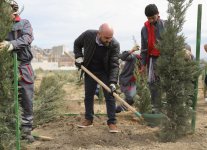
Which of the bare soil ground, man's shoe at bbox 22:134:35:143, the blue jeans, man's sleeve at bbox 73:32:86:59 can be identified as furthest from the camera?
the blue jeans

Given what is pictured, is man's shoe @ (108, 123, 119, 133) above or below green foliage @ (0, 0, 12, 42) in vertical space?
below

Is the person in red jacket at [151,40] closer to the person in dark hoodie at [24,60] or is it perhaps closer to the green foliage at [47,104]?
the person in dark hoodie at [24,60]

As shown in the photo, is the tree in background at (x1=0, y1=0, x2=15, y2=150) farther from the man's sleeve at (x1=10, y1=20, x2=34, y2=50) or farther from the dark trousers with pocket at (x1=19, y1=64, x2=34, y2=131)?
the dark trousers with pocket at (x1=19, y1=64, x2=34, y2=131)

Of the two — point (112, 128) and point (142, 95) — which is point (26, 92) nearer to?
point (112, 128)

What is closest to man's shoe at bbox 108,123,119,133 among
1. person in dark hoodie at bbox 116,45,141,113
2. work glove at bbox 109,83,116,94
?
work glove at bbox 109,83,116,94

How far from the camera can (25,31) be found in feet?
18.2

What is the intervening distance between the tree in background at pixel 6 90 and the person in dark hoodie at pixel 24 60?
1.86 ft

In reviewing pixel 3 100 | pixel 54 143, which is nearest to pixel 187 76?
pixel 54 143

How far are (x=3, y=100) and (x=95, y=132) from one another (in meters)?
1.94

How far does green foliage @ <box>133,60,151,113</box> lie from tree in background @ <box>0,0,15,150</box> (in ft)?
10.9

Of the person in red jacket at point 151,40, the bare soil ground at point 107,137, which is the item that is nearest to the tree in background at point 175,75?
the bare soil ground at point 107,137

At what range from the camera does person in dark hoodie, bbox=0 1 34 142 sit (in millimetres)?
5465

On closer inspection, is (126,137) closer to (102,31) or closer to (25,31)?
(102,31)

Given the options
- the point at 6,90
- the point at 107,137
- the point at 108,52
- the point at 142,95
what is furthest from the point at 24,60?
the point at 142,95
